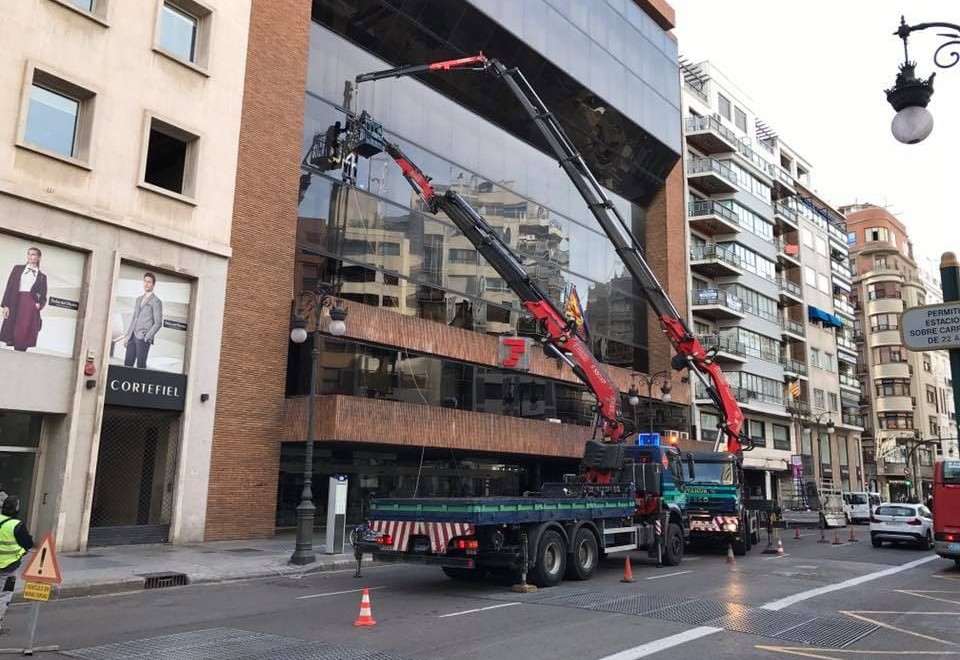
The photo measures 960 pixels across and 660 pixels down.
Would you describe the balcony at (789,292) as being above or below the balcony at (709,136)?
below

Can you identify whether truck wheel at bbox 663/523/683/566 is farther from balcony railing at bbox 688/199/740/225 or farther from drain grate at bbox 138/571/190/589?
balcony railing at bbox 688/199/740/225

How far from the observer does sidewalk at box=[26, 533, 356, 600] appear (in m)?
13.2

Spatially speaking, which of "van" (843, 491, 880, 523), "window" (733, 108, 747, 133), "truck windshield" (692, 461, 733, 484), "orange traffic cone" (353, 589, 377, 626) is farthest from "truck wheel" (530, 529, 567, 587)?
"window" (733, 108, 747, 133)

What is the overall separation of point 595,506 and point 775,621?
16.5 feet

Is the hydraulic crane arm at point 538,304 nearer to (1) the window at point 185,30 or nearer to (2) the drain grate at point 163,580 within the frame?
(1) the window at point 185,30

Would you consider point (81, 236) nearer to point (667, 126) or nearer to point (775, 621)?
point (775, 621)

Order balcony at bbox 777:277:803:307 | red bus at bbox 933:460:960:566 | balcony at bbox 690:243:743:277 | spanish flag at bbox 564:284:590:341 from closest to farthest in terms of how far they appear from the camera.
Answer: red bus at bbox 933:460:960:566 < spanish flag at bbox 564:284:590:341 < balcony at bbox 690:243:743:277 < balcony at bbox 777:277:803:307

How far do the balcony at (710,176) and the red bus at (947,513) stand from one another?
35.6 m

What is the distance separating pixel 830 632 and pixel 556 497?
6.74 meters

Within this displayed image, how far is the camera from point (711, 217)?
49.6 metres

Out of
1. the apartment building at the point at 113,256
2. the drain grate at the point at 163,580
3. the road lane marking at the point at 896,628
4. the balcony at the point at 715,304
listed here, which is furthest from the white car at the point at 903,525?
the balcony at the point at 715,304

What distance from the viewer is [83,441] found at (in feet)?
57.6

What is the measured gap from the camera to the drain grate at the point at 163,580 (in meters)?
13.7

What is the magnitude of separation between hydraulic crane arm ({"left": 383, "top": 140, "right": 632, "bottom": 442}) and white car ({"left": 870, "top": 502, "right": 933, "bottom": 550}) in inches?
424
